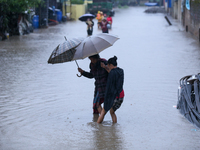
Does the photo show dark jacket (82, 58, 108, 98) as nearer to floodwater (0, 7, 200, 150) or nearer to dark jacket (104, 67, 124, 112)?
dark jacket (104, 67, 124, 112)

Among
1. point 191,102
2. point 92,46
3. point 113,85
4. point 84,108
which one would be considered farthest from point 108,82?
point 84,108

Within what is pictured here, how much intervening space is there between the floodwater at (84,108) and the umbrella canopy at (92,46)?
121 cm

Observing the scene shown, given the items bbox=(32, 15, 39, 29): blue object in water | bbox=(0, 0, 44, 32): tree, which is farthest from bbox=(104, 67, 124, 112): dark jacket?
bbox=(32, 15, 39, 29): blue object in water

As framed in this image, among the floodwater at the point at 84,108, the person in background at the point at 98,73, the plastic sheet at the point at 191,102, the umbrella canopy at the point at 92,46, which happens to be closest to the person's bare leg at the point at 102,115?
the floodwater at the point at 84,108

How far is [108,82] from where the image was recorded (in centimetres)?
578

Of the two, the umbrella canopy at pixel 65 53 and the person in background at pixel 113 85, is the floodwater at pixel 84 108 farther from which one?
the umbrella canopy at pixel 65 53

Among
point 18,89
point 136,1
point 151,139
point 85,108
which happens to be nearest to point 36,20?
point 18,89

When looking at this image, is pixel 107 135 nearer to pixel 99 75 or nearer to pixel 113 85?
pixel 113 85

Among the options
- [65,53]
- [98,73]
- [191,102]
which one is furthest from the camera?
[191,102]

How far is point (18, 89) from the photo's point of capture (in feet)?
29.0

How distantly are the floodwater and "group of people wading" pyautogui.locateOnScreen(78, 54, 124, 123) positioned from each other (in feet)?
1.36

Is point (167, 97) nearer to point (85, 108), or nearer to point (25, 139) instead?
point (85, 108)

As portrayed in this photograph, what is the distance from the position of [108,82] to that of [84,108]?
1754 mm

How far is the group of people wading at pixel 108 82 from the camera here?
5754 millimetres
